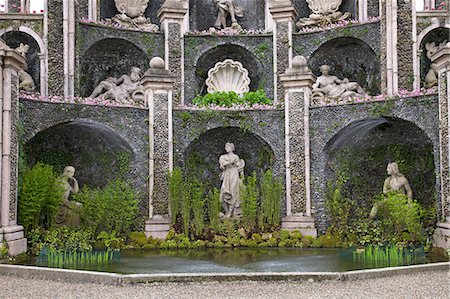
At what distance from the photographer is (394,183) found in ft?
53.4

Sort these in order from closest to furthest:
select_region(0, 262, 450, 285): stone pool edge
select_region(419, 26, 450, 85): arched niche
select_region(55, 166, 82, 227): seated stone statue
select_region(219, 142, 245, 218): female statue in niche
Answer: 1. select_region(0, 262, 450, 285): stone pool edge
2. select_region(55, 166, 82, 227): seated stone statue
3. select_region(219, 142, 245, 218): female statue in niche
4. select_region(419, 26, 450, 85): arched niche

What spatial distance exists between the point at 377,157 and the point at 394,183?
1.88 m

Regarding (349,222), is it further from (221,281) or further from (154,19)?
(154,19)

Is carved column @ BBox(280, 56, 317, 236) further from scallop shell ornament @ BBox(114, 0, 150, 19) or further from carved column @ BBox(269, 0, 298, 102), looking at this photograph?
scallop shell ornament @ BBox(114, 0, 150, 19)

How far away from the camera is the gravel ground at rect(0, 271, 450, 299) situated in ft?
29.3

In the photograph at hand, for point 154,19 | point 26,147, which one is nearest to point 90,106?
point 26,147

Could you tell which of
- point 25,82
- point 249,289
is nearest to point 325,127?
point 249,289

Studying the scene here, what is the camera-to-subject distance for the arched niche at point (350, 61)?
21.4m

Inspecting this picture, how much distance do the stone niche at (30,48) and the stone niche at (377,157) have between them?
961 cm

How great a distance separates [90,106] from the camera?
16969 mm

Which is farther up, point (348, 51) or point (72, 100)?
point (348, 51)

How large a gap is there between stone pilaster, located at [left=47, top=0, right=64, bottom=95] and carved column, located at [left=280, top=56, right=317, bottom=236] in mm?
7118

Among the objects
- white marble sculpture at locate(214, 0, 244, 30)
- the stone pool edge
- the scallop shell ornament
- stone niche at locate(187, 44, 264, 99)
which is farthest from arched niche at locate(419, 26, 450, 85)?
the stone pool edge

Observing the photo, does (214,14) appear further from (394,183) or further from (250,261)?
(250,261)
